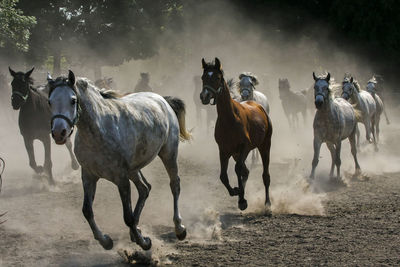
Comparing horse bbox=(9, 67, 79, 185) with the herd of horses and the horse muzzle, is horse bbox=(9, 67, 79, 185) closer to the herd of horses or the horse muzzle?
the herd of horses

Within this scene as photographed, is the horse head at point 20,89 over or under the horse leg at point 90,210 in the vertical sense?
over

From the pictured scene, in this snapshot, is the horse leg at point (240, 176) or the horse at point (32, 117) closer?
the horse leg at point (240, 176)

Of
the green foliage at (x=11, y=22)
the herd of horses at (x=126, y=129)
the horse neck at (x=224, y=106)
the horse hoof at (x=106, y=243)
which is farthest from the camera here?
the green foliage at (x=11, y=22)

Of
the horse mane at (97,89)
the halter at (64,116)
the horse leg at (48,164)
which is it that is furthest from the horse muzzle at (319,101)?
the halter at (64,116)

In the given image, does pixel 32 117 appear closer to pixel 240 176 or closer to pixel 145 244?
pixel 240 176

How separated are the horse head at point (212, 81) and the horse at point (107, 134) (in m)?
1.67

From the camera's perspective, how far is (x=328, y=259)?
571 cm

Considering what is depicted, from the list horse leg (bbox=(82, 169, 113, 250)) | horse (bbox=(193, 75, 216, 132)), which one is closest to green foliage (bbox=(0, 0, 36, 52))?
horse (bbox=(193, 75, 216, 132))

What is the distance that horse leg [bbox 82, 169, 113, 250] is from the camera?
19.0ft

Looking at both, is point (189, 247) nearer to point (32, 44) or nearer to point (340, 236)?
point (340, 236)

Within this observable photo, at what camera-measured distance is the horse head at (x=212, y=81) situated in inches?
324

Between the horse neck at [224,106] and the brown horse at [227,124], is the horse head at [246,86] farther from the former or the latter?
the horse neck at [224,106]

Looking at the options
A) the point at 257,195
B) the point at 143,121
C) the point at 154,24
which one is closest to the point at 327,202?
the point at 257,195

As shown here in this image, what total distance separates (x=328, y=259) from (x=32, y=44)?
87.5ft
